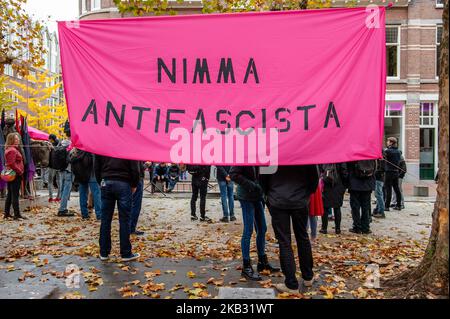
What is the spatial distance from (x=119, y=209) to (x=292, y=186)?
2.59 meters

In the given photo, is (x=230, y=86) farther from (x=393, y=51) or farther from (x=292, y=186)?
(x=393, y=51)

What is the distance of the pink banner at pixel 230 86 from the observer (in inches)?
179

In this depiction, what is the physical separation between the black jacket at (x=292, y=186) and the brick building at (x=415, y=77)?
67.4 feet

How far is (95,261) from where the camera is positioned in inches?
239

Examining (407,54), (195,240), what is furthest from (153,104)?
(407,54)

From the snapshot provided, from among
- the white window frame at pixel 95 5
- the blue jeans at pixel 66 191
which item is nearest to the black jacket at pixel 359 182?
the blue jeans at pixel 66 191

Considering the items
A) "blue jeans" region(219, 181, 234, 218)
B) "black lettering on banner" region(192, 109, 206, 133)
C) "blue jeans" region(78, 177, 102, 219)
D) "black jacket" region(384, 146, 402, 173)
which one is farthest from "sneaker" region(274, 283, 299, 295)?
"black jacket" region(384, 146, 402, 173)

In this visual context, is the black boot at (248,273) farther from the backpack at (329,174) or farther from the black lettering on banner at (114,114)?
the backpack at (329,174)

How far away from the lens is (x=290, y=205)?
15.0 ft

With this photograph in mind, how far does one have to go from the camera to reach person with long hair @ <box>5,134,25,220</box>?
9.42m

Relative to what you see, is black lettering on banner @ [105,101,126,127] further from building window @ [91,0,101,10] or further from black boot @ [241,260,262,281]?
building window @ [91,0,101,10]

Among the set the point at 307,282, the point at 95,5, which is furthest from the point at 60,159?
the point at 95,5

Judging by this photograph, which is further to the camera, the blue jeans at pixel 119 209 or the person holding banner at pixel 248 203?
the blue jeans at pixel 119 209

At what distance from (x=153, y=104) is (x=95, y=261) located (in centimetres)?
266
